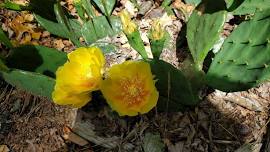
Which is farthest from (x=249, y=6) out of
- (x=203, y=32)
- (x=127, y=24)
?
(x=127, y=24)

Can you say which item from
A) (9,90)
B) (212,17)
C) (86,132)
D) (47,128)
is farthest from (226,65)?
(9,90)

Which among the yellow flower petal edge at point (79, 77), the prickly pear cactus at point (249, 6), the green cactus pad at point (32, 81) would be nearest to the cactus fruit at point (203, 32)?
the prickly pear cactus at point (249, 6)

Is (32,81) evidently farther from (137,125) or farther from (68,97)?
(137,125)

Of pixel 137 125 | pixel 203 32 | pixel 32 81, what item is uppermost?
pixel 203 32

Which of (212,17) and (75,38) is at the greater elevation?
(212,17)

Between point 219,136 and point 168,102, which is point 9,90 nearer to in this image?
point 168,102

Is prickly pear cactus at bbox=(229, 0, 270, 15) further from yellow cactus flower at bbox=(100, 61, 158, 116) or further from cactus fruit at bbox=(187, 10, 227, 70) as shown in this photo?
yellow cactus flower at bbox=(100, 61, 158, 116)

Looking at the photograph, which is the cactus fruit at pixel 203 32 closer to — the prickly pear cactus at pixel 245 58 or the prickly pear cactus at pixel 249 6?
the prickly pear cactus at pixel 245 58

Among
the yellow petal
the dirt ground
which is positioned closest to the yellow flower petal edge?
the yellow petal
